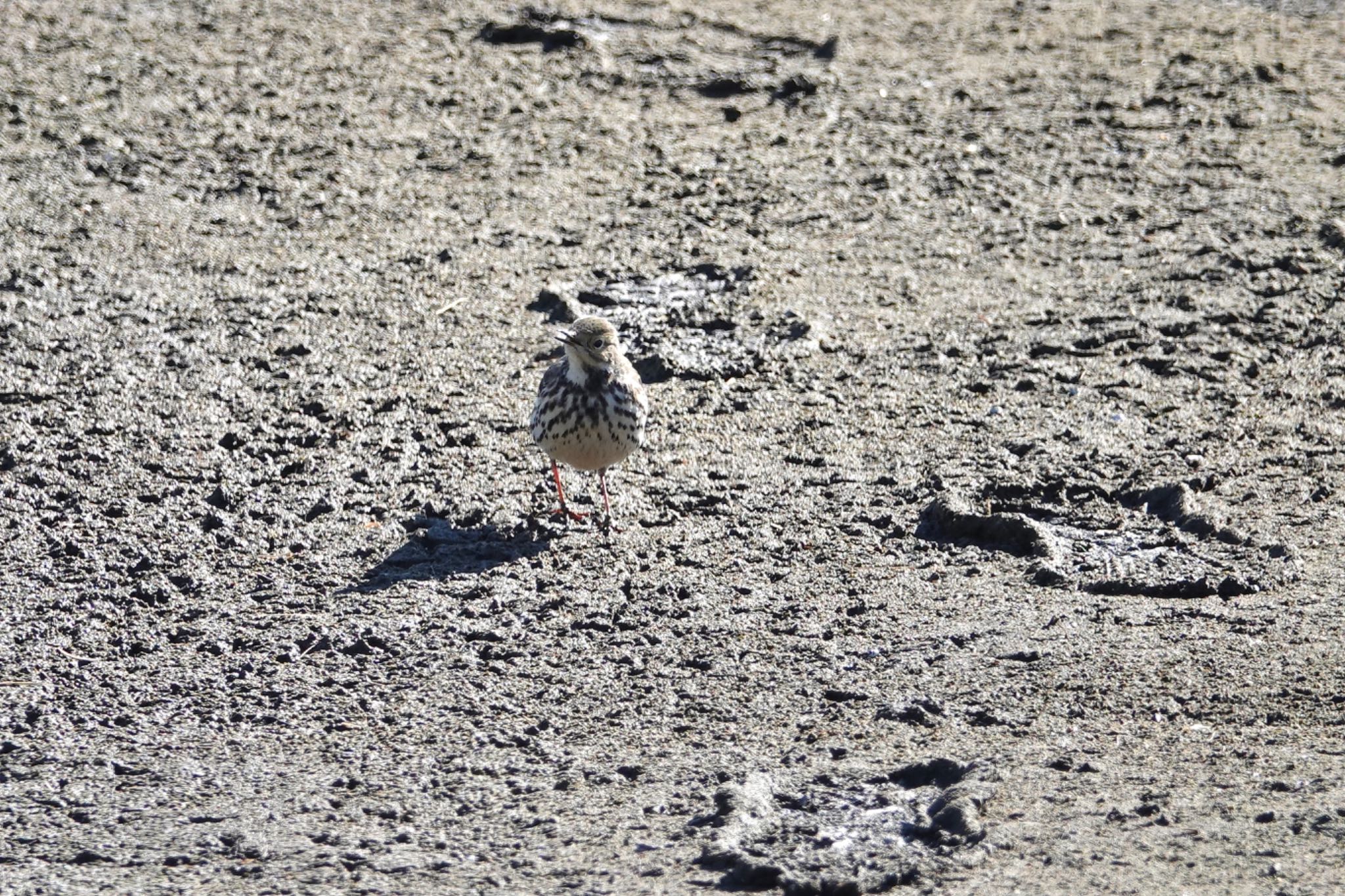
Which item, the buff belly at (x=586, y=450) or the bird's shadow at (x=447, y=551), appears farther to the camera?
the buff belly at (x=586, y=450)

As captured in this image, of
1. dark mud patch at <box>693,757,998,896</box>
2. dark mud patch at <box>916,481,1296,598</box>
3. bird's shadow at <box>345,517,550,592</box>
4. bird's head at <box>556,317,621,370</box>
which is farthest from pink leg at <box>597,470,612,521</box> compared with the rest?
dark mud patch at <box>693,757,998,896</box>

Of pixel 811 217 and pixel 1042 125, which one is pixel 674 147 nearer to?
pixel 811 217

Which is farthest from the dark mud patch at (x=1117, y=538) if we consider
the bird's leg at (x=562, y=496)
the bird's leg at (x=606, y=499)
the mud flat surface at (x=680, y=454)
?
the bird's leg at (x=562, y=496)

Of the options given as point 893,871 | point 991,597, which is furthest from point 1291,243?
point 893,871

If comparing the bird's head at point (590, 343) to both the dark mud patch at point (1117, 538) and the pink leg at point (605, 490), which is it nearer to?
the pink leg at point (605, 490)

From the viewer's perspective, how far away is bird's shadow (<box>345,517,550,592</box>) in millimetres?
6285

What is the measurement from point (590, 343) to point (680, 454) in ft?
2.38

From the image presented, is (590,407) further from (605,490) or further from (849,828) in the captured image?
(849,828)

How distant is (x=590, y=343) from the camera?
22.4ft

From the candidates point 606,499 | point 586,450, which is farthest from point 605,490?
point 586,450

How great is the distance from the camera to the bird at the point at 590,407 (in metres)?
6.62

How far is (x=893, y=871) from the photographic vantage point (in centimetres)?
453

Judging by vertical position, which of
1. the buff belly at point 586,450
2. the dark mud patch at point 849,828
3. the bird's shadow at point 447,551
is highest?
the buff belly at point 586,450

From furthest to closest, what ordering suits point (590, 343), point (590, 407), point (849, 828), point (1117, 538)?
point (590, 343)
point (590, 407)
point (1117, 538)
point (849, 828)
